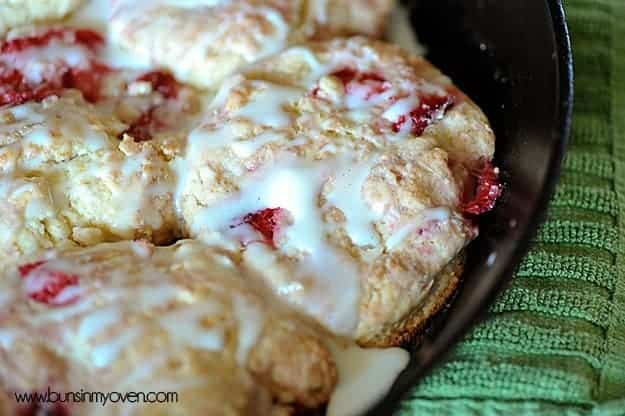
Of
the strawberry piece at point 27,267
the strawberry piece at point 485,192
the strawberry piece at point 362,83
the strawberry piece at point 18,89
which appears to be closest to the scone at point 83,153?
the strawberry piece at point 18,89

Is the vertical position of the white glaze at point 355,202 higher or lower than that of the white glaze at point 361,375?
higher

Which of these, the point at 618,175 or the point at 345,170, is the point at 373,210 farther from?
the point at 618,175

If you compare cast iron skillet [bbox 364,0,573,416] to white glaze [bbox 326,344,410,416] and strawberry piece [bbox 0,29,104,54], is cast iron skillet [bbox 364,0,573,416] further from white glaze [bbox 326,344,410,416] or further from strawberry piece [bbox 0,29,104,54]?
strawberry piece [bbox 0,29,104,54]

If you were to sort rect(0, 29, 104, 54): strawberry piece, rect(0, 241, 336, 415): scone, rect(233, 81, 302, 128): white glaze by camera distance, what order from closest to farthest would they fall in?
rect(0, 241, 336, 415): scone, rect(233, 81, 302, 128): white glaze, rect(0, 29, 104, 54): strawberry piece

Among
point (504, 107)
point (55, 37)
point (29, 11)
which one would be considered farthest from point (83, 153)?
point (504, 107)

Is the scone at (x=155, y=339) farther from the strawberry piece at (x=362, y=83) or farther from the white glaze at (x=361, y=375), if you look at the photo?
the strawberry piece at (x=362, y=83)

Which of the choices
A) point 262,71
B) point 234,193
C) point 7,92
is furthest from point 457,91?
point 7,92

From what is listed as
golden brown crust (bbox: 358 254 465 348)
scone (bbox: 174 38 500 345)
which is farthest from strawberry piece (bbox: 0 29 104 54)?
golden brown crust (bbox: 358 254 465 348)

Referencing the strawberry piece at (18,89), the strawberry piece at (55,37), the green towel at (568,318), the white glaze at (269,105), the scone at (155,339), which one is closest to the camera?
the scone at (155,339)
